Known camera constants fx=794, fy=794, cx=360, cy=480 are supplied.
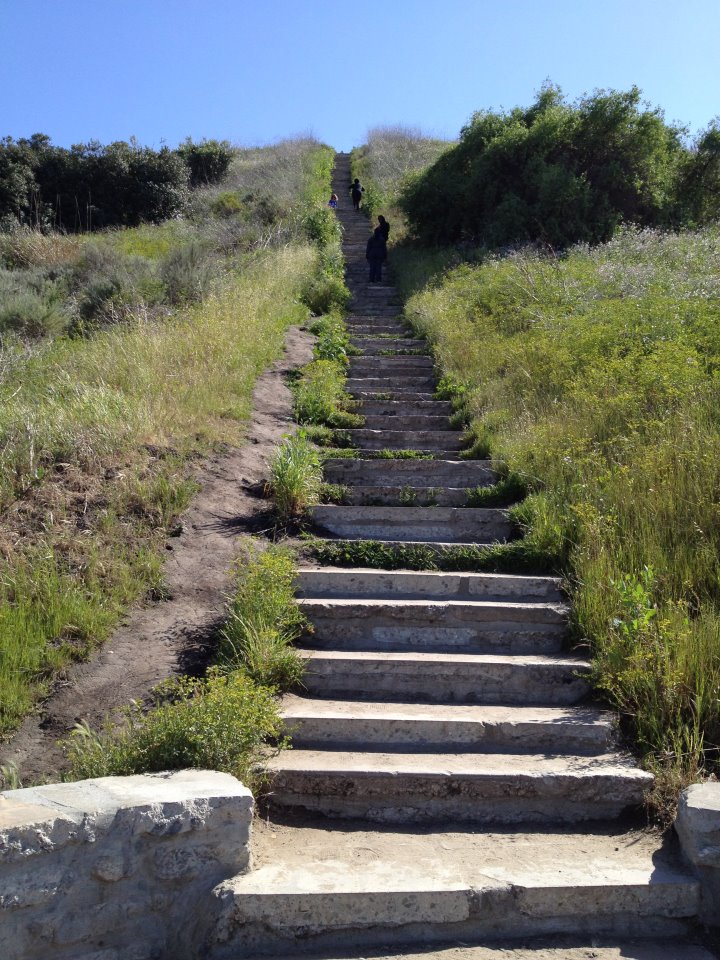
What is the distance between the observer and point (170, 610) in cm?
570

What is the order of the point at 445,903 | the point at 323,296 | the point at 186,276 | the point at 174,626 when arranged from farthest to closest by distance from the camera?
the point at 323,296, the point at 186,276, the point at 174,626, the point at 445,903

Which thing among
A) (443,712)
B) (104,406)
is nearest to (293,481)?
(104,406)

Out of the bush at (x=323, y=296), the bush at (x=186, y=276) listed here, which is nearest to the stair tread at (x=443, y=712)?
the bush at (x=186, y=276)

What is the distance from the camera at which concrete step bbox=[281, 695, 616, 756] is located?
4664 millimetres

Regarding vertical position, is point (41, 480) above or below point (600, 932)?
above

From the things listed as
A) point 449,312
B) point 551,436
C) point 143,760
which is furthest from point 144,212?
point 143,760

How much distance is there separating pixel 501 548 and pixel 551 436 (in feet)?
6.43

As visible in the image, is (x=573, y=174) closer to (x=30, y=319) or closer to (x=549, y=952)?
(x=30, y=319)

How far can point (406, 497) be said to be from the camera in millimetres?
7785

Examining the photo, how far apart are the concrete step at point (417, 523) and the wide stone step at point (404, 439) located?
81.1 inches

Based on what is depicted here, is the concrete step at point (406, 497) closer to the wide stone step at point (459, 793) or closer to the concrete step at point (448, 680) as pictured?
the concrete step at point (448, 680)

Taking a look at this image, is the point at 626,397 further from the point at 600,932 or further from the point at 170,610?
the point at 600,932

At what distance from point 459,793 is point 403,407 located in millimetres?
6882

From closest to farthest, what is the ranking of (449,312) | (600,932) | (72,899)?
(72,899)
(600,932)
(449,312)
